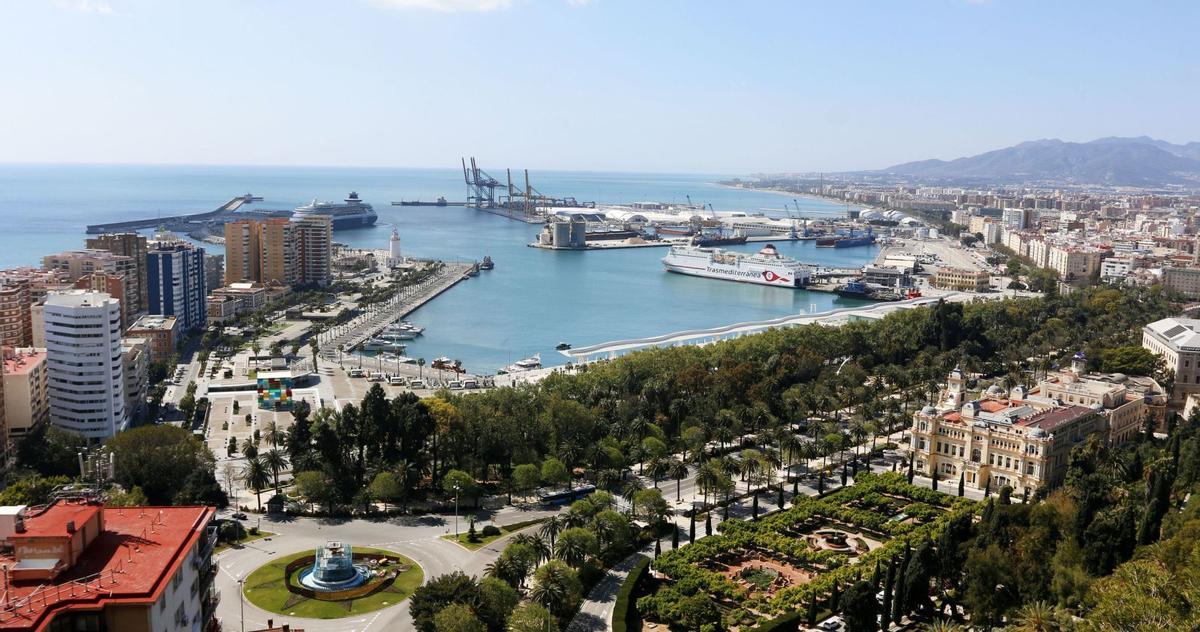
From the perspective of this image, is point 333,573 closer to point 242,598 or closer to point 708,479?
point 242,598

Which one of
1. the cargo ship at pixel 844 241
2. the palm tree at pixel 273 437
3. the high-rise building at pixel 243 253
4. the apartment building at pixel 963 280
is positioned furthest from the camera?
the cargo ship at pixel 844 241

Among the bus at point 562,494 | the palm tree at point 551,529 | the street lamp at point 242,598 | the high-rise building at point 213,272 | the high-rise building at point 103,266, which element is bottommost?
the bus at point 562,494

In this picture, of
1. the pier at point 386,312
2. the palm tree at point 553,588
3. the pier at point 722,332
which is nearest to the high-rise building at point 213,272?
the pier at point 386,312

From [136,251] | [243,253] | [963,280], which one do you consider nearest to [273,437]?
[136,251]

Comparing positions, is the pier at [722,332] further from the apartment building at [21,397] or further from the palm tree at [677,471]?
the apartment building at [21,397]

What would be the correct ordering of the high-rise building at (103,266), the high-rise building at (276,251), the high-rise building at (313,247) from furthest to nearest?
the high-rise building at (313,247), the high-rise building at (276,251), the high-rise building at (103,266)

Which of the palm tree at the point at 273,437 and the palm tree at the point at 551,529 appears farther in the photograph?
the palm tree at the point at 273,437

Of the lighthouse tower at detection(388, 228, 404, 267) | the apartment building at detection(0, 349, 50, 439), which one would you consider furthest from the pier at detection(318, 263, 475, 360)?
the apartment building at detection(0, 349, 50, 439)
